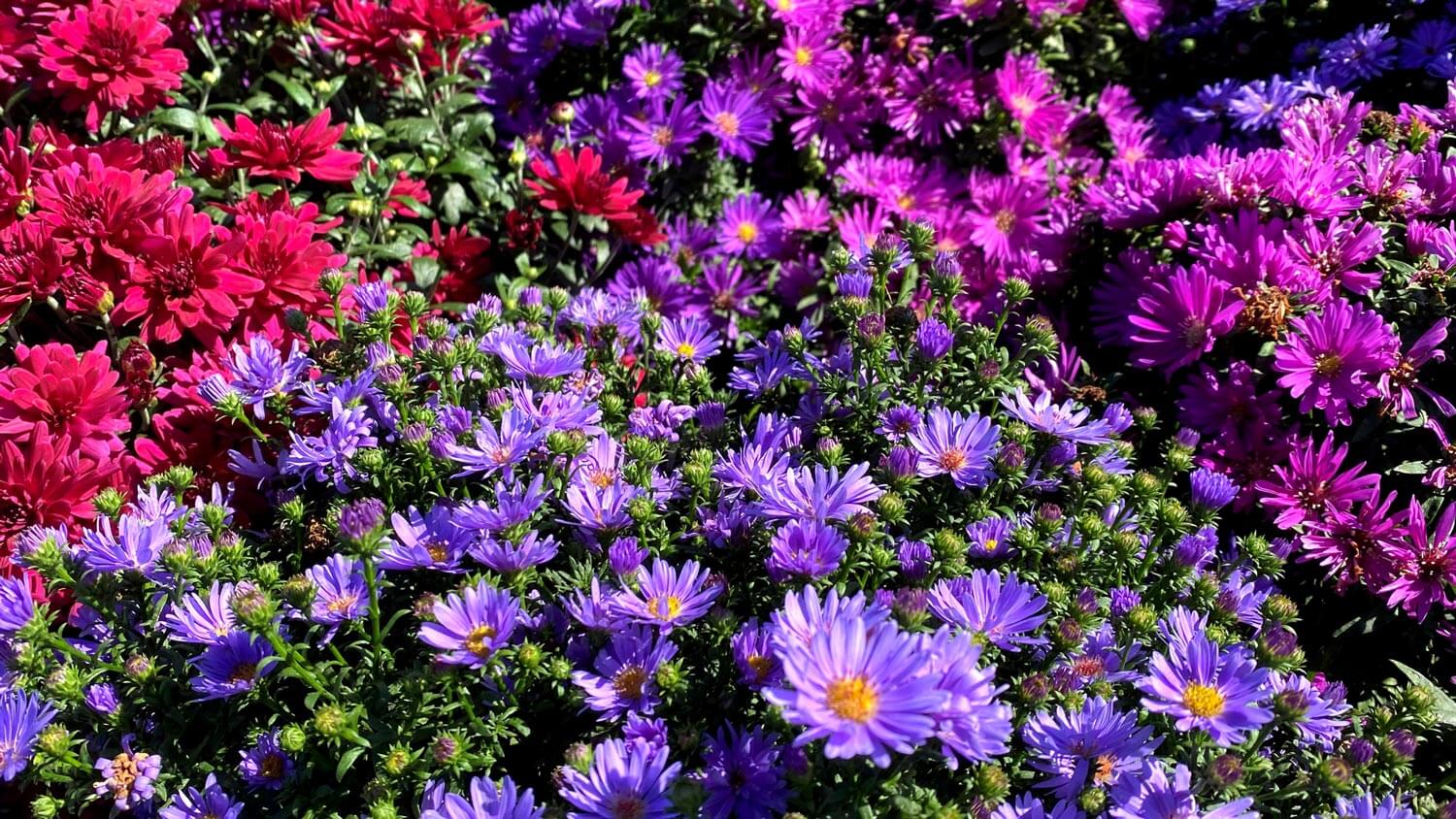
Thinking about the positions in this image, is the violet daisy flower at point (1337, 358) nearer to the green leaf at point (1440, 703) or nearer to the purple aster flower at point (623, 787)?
the green leaf at point (1440, 703)

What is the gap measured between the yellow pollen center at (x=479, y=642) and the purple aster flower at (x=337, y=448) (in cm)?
54

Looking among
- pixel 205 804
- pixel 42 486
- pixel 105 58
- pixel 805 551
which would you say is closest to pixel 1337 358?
pixel 805 551

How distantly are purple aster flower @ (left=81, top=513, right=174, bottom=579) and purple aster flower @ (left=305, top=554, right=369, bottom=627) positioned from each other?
26 centimetres

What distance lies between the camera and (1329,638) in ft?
7.48

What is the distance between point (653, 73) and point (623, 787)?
233 cm

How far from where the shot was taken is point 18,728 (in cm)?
161

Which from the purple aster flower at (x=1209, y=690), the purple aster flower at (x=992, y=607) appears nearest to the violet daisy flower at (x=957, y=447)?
the purple aster flower at (x=992, y=607)

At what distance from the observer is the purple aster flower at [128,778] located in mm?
1622

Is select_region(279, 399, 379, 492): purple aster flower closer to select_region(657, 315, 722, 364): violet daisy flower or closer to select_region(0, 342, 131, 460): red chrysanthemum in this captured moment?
select_region(0, 342, 131, 460): red chrysanthemum

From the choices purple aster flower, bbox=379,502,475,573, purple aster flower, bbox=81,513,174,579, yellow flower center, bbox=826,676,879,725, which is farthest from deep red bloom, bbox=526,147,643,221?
yellow flower center, bbox=826,676,879,725

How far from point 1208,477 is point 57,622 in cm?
215

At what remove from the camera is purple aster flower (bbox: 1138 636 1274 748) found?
1492 mm

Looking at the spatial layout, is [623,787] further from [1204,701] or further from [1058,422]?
[1058,422]

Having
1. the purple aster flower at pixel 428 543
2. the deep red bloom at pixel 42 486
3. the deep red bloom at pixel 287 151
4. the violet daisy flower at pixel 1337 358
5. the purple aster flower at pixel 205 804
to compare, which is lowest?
the purple aster flower at pixel 205 804
